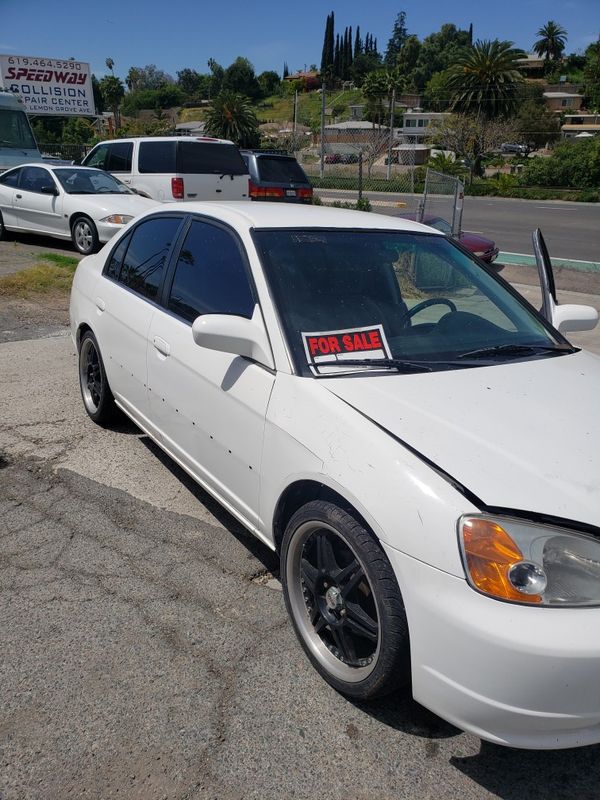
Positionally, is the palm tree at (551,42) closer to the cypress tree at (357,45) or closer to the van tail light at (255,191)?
the cypress tree at (357,45)

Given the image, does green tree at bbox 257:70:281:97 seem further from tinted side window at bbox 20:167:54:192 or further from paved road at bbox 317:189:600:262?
tinted side window at bbox 20:167:54:192

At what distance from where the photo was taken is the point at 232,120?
57625 mm

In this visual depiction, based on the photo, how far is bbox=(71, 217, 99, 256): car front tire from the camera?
11242 millimetres

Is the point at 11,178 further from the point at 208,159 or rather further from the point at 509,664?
the point at 509,664

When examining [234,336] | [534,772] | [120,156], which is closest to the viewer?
[534,772]

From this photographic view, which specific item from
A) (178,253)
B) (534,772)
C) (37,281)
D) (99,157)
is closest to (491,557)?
(534,772)

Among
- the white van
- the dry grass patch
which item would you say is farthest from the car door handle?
the white van

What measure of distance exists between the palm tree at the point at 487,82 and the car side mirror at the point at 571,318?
60516 mm

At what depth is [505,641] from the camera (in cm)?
184

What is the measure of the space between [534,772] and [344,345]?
1.64 metres

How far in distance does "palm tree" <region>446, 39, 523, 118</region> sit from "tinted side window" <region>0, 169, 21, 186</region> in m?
53.2

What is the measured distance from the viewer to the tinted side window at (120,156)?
44.4 feet

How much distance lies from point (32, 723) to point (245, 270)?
6.36ft

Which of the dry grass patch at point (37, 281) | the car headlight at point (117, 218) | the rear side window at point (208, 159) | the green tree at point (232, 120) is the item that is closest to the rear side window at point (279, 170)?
the rear side window at point (208, 159)
